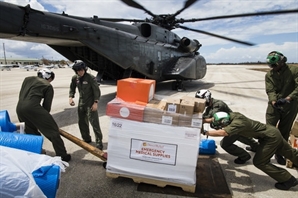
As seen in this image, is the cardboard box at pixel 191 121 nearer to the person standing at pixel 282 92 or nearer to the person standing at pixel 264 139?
the person standing at pixel 264 139

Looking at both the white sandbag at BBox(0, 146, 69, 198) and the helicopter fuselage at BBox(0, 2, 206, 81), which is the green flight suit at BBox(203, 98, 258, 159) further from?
the helicopter fuselage at BBox(0, 2, 206, 81)

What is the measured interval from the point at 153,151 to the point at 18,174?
1.69 metres

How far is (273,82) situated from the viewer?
4.18m

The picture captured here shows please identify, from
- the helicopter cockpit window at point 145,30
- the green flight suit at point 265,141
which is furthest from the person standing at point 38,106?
the helicopter cockpit window at point 145,30

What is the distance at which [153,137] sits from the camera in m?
2.95

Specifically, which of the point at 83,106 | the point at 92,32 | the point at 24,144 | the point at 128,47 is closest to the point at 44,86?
the point at 83,106

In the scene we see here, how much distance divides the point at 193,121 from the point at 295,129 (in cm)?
224

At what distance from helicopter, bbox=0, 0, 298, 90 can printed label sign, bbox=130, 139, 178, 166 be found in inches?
172

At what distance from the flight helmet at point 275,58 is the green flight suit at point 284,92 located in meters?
0.18

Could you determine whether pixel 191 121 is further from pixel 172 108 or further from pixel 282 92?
pixel 282 92

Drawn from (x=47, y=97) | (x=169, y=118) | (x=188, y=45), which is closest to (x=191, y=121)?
(x=169, y=118)

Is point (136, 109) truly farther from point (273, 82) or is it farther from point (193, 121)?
point (273, 82)

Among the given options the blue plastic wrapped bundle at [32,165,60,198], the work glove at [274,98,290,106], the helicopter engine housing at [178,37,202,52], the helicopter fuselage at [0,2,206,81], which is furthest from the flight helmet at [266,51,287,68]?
the helicopter engine housing at [178,37,202,52]

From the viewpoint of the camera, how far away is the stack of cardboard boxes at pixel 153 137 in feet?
9.37
